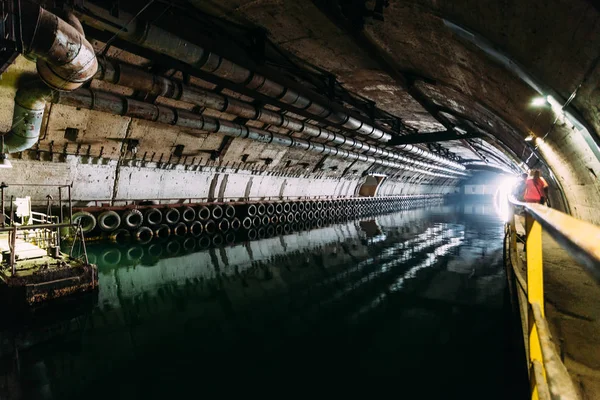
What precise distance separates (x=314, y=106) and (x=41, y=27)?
588cm

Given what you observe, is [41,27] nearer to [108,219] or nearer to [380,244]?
[108,219]

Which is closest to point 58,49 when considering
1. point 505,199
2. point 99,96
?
point 99,96

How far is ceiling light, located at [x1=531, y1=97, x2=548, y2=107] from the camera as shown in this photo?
13.8 feet

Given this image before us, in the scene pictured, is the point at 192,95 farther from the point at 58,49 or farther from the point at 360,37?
the point at 360,37

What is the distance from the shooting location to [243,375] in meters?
3.03

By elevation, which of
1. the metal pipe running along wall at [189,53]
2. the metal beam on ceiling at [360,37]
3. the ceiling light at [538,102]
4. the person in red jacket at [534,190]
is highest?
the metal pipe running along wall at [189,53]

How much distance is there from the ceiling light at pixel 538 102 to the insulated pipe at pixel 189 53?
15.9ft

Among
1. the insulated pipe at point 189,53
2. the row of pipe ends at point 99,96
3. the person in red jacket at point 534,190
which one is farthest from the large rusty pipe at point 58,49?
the person in red jacket at point 534,190

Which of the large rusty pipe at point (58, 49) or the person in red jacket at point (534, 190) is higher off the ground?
the large rusty pipe at point (58, 49)

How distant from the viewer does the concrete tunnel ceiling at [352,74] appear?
3.16 m

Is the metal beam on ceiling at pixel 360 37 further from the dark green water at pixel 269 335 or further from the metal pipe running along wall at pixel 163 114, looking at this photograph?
Answer: the metal pipe running along wall at pixel 163 114

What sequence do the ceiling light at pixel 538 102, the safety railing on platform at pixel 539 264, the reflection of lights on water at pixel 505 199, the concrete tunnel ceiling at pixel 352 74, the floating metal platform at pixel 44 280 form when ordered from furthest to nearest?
1. the reflection of lights on water at pixel 505 199
2. the floating metal platform at pixel 44 280
3. the ceiling light at pixel 538 102
4. the concrete tunnel ceiling at pixel 352 74
5. the safety railing on platform at pixel 539 264

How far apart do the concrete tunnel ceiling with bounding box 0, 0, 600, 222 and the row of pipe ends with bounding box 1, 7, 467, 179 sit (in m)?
0.12

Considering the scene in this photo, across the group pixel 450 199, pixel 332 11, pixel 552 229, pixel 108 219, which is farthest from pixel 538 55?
pixel 450 199
